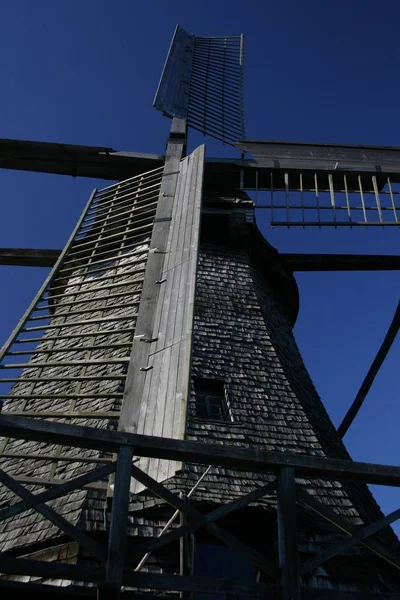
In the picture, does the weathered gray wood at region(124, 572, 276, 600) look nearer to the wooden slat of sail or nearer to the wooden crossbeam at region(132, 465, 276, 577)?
the wooden crossbeam at region(132, 465, 276, 577)

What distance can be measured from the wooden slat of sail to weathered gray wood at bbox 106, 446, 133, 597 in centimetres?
84

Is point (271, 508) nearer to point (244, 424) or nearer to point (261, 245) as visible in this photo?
Result: point (244, 424)

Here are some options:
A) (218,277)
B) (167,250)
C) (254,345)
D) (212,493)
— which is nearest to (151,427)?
(212,493)

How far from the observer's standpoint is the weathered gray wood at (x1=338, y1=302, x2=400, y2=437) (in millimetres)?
9523

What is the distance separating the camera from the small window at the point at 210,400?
665cm

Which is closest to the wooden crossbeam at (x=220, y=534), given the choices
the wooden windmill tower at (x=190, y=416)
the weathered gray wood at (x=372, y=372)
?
the wooden windmill tower at (x=190, y=416)

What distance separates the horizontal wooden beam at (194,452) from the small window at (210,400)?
2876 mm

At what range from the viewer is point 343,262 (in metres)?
10.9

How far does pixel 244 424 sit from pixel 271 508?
1.24m

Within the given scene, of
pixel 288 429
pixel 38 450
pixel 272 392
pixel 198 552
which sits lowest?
pixel 198 552

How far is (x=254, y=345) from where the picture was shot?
772 centimetres

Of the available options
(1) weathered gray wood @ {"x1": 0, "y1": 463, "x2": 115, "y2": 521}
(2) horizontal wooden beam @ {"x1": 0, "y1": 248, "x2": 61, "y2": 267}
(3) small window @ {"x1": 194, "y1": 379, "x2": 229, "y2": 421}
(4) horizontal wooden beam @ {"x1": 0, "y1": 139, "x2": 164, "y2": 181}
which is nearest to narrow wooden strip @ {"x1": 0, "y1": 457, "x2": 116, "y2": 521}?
(1) weathered gray wood @ {"x1": 0, "y1": 463, "x2": 115, "y2": 521}

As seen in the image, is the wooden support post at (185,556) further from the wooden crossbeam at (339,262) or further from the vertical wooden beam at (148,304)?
the wooden crossbeam at (339,262)

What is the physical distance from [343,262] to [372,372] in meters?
2.12
